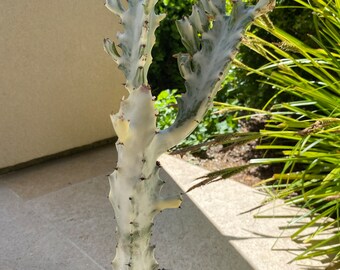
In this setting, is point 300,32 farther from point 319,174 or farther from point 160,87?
point 160,87

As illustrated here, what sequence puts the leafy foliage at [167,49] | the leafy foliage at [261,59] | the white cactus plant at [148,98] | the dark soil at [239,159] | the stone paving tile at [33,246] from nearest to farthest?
the white cactus plant at [148,98] < the stone paving tile at [33,246] < the leafy foliage at [261,59] < the dark soil at [239,159] < the leafy foliage at [167,49]

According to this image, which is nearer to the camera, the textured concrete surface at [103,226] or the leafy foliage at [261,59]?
the textured concrete surface at [103,226]

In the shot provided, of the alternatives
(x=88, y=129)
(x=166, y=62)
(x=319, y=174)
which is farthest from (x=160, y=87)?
(x=319, y=174)

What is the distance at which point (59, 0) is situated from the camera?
5.21 m

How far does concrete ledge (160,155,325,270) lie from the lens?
12.6 feet

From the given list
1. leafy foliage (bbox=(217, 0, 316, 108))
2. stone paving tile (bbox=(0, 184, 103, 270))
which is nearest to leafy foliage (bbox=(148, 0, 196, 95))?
leafy foliage (bbox=(217, 0, 316, 108))

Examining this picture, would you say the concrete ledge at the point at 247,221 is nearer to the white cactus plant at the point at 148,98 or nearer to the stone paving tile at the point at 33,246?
the stone paving tile at the point at 33,246

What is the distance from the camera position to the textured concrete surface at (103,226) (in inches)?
150

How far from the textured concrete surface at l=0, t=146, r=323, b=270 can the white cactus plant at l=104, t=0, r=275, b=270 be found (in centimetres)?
179

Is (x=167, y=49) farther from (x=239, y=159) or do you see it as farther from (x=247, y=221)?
(x=247, y=221)

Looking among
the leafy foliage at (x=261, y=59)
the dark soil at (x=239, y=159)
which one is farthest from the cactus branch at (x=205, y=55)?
the dark soil at (x=239, y=159)

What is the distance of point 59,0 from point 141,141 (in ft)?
11.9

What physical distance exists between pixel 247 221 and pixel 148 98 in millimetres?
2700

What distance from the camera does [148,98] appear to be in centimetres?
187
